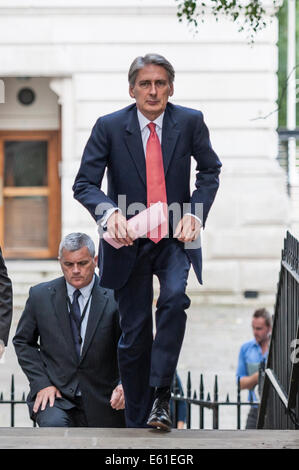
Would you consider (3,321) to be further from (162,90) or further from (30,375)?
(162,90)

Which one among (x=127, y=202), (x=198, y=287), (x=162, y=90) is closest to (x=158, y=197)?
(x=127, y=202)

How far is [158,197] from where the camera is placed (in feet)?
18.1

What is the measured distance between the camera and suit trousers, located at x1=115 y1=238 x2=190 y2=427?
543cm

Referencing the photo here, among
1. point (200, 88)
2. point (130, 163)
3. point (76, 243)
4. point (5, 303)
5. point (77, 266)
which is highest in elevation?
point (200, 88)

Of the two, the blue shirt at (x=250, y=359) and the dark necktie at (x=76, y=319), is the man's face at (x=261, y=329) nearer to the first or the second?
the blue shirt at (x=250, y=359)

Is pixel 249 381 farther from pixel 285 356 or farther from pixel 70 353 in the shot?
pixel 70 353

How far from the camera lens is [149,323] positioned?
5.72m

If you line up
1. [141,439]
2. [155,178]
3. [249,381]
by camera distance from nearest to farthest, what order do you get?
[141,439] < [155,178] < [249,381]

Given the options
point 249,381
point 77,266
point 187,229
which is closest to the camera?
point 187,229

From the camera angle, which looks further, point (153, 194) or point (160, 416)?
point (153, 194)

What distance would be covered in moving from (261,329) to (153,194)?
4.17 m

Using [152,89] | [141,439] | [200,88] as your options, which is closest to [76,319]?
[141,439]

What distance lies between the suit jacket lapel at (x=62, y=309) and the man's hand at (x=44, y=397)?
241 mm

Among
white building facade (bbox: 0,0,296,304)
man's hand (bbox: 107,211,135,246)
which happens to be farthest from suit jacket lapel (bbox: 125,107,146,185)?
white building facade (bbox: 0,0,296,304)
